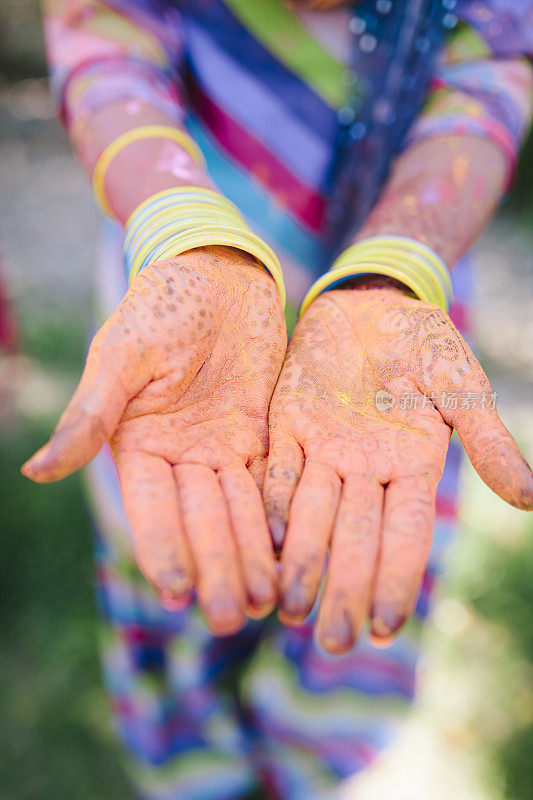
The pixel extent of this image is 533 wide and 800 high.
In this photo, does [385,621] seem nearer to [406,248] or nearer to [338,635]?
[338,635]

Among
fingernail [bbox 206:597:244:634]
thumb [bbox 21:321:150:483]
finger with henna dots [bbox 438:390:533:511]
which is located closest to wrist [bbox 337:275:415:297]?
finger with henna dots [bbox 438:390:533:511]

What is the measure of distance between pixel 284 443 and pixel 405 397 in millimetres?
168

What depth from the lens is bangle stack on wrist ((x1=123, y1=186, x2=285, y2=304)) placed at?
817 mm

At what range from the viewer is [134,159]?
940 millimetres

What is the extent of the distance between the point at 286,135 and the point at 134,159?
0.89 ft

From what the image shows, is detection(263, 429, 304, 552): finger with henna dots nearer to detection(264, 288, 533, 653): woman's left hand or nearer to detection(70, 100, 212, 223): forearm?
detection(264, 288, 533, 653): woman's left hand

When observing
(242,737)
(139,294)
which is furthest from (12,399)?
(139,294)

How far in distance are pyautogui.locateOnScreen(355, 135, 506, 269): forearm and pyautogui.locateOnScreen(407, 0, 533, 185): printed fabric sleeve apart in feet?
0.09

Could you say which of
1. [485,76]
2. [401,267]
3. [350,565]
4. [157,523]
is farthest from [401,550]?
[485,76]

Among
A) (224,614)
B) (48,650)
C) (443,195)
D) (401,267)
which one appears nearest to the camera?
(224,614)

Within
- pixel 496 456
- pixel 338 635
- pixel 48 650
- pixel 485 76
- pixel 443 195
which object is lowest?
pixel 48 650

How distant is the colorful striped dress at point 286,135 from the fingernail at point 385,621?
471 millimetres

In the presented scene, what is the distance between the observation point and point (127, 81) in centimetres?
98

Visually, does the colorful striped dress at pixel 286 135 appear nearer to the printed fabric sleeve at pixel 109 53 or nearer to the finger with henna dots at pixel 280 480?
the printed fabric sleeve at pixel 109 53
